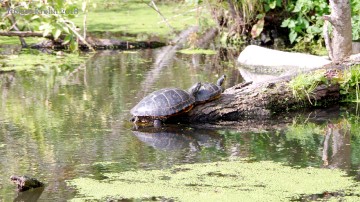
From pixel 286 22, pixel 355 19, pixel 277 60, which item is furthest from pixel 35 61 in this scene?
pixel 355 19

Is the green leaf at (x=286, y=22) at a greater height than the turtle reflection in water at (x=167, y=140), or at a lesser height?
greater

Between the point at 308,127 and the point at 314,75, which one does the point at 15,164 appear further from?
the point at 314,75

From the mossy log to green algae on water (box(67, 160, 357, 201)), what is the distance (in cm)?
170

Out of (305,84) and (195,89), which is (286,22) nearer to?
(305,84)

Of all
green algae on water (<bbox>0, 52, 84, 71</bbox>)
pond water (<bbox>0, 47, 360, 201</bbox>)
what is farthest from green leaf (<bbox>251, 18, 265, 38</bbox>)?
pond water (<bbox>0, 47, 360, 201</bbox>)

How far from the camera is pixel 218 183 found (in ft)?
17.0

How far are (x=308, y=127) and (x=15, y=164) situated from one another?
2.94 m

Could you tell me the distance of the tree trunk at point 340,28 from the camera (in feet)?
29.7

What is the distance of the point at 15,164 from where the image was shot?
5758mm

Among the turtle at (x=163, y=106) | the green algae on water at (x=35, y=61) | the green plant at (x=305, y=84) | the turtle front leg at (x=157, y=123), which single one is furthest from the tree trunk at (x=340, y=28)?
the green algae on water at (x=35, y=61)

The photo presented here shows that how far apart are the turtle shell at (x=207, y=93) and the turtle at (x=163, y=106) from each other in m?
0.09

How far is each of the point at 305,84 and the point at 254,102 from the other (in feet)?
2.03

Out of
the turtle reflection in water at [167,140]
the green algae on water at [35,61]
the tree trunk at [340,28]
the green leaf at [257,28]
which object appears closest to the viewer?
the turtle reflection in water at [167,140]

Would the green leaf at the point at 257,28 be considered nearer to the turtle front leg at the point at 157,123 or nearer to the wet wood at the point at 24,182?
the turtle front leg at the point at 157,123
